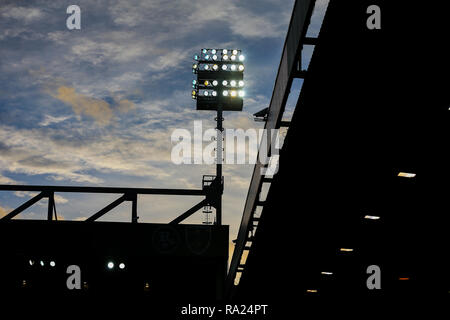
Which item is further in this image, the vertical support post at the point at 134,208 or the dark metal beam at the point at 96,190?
the vertical support post at the point at 134,208

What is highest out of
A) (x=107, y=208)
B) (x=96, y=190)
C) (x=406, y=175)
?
(x=96, y=190)

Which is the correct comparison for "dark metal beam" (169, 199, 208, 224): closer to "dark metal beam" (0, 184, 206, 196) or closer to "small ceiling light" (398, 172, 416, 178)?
"dark metal beam" (0, 184, 206, 196)

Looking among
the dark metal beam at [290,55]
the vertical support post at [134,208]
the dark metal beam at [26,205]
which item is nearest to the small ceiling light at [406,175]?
the dark metal beam at [290,55]

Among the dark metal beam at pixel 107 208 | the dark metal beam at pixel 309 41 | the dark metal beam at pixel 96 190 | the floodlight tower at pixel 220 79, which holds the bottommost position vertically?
the dark metal beam at pixel 107 208

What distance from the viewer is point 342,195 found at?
10.1 meters

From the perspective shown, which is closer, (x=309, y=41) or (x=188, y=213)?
(x=309, y=41)

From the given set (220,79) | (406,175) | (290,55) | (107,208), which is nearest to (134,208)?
(107,208)

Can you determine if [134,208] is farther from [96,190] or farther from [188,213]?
[188,213]

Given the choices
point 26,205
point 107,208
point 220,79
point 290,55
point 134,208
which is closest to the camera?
point 290,55

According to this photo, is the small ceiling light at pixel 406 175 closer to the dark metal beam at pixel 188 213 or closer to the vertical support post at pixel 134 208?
the dark metal beam at pixel 188 213

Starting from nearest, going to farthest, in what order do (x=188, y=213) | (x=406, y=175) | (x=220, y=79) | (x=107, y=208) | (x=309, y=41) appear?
(x=309, y=41)
(x=406, y=175)
(x=107, y=208)
(x=188, y=213)
(x=220, y=79)

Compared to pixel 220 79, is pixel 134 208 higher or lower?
lower

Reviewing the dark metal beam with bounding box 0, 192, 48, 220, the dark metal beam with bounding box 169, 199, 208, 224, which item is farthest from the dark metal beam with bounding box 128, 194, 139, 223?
the dark metal beam with bounding box 0, 192, 48, 220

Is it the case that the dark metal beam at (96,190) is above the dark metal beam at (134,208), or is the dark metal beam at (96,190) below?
above
